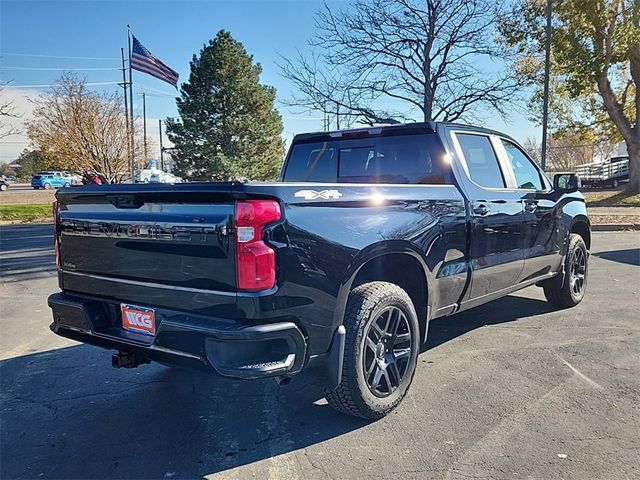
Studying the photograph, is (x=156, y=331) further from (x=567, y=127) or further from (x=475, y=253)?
(x=567, y=127)

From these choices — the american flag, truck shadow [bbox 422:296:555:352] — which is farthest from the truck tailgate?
the american flag

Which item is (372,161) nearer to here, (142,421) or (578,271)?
(142,421)

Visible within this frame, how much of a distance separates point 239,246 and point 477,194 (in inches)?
95.1

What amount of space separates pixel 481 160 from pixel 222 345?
305 cm

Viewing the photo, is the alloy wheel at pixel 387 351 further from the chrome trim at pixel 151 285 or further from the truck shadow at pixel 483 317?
the truck shadow at pixel 483 317

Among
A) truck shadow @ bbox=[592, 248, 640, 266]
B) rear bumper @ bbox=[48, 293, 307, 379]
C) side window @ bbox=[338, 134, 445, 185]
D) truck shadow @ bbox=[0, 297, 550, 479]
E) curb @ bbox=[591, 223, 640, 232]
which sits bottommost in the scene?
truck shadow @ bbox=[0, 297, 550, 479]

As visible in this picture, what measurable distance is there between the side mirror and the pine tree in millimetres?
25615

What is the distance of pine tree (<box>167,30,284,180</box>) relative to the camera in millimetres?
30297

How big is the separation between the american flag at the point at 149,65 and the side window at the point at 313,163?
1860 cm

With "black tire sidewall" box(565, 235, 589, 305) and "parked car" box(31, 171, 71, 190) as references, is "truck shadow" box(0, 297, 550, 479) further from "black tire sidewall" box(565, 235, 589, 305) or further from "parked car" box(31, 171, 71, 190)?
"parked car" box(31, 171, 71, 190)

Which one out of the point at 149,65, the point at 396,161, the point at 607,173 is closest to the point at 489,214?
the point at 396,161

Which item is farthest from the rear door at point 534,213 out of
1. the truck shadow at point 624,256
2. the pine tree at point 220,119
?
the pine tree at point 220,119

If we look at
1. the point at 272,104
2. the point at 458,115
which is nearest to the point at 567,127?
the point at 458,115

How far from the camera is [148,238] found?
9.59ft
